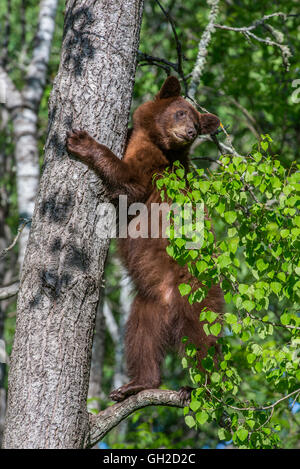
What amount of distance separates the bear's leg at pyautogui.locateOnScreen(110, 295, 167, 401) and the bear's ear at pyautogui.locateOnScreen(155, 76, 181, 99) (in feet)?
6.46

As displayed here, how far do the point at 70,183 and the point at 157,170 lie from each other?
1.45 metres

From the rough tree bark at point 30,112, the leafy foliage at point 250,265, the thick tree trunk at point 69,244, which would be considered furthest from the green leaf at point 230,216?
the rough tree bark at point 30,112

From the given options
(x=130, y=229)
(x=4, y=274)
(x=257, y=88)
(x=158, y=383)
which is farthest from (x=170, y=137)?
(x=4, y=274)

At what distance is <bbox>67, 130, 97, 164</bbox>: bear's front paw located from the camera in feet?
11.9

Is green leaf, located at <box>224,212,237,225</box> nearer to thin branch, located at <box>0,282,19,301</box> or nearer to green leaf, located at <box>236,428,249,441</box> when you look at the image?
green leaf, located at <box>236,428,249,441</box>

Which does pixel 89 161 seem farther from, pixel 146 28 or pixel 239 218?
pixel 146 28

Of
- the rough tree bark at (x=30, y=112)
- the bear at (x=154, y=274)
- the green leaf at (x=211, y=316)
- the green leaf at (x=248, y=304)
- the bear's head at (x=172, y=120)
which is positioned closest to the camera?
the green leaf at (x=248, y=304)

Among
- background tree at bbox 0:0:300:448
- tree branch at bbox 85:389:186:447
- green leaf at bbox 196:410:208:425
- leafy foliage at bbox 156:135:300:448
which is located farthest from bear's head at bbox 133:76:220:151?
green leaf at bbox 196:410:208:425


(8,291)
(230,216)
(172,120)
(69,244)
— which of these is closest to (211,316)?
(230,216)

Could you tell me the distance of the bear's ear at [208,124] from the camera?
→ 5.58m

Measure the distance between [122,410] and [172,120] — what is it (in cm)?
271

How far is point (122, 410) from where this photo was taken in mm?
3959

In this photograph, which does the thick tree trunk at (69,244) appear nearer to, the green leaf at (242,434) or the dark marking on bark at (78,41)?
the dark marking on bark at (78,41)
